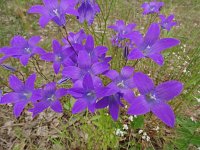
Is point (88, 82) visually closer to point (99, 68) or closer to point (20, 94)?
point (99, 68)

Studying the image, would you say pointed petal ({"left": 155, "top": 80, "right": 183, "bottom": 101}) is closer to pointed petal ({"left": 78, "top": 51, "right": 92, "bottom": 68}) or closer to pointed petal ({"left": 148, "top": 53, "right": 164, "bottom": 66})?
pointed petal ({"left": 148, "top": 53, "right": 164, "bottom": 66})

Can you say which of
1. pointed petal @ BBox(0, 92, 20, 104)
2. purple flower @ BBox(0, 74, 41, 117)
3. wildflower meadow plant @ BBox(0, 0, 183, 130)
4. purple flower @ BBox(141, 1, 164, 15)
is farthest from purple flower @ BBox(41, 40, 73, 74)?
purple flower @ BBox(141, 1, 164, 15)

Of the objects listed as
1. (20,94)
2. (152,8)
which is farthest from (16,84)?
(152,8)

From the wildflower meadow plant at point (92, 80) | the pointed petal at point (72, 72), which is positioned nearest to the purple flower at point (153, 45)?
the wildflower meadow plant at point (92, 80)

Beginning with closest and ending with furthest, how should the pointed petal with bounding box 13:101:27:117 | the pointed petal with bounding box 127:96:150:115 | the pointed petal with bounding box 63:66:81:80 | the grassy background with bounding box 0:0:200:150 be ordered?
1. the pointed petal with bounding box 127:96:150:115
2. the pointed petal with bounding box 63:66:81:80
3. the pointed petal with bounding box 13:101:27:117
4. the grassy background with bounding box 0:0:200:150

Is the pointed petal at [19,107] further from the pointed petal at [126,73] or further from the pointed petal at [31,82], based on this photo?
the pointed petal at [126,73]
